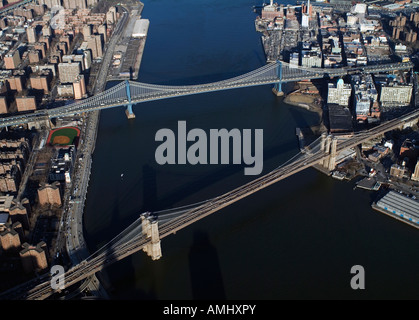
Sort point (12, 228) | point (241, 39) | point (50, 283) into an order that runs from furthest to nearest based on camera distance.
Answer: point (241, 39) < point (12, 228) < point (50, 283)

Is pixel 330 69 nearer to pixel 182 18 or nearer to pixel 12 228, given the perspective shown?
pixel 182 18

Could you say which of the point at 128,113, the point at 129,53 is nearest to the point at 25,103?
the point at 128,113

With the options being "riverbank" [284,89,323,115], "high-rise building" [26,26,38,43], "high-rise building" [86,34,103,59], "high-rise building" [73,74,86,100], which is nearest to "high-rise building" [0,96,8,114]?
"high-rise building" [73,74,86,100]

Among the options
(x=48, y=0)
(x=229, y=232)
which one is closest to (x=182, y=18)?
(x=48, y=0)

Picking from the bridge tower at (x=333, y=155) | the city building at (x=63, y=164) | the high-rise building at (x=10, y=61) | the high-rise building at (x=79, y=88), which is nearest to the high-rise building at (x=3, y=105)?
the high-rise building at (x=79, y=88)

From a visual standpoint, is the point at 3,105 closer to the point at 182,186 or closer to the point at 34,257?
the point at 182,186
